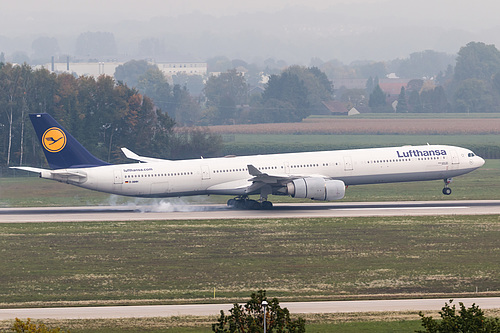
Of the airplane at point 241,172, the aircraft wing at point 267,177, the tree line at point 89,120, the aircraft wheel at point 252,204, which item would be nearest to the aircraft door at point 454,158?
the airplane at point 241,172

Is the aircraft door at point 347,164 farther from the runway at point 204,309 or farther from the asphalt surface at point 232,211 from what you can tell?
the runway at point 204,309

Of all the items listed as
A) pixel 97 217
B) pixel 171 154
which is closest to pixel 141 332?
pixel 97 217

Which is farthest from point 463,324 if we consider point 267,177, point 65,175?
point 65,175

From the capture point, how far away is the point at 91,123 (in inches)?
4205

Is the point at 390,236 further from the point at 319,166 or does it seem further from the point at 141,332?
the point at 141,332

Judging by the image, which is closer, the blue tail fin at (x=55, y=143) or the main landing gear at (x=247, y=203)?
the blue tail fin at (x=55, y=143)

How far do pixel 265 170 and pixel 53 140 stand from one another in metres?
16.5

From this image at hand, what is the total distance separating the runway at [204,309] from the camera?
32344 millimetres

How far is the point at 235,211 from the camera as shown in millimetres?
62469

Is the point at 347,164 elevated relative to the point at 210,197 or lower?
elevated

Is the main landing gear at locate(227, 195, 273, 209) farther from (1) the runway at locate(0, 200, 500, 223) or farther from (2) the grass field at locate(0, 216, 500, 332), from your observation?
(2) the grass field at locate(0, 216, 500, 332)

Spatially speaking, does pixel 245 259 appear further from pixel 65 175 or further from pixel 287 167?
pixel 65 175

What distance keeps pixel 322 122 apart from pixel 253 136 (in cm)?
2854

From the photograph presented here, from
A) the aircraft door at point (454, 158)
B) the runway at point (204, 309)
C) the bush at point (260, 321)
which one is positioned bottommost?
the runway at point (204, 309)
